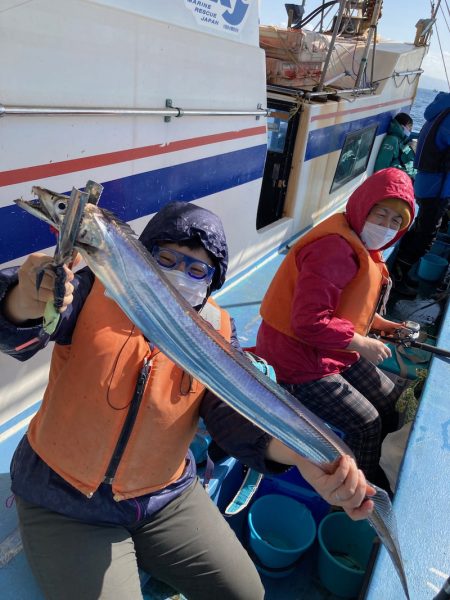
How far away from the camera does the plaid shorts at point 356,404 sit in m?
2.77

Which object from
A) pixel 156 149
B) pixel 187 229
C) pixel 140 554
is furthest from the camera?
pixel 156 149

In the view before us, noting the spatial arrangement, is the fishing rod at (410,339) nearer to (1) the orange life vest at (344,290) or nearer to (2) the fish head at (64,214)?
(1) the orange life vest at (344,290)

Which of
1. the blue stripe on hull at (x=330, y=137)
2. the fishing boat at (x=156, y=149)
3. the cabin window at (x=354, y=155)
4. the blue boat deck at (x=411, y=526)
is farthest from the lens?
the cabin window at (x=354, y=155)

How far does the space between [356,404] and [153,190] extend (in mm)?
1802

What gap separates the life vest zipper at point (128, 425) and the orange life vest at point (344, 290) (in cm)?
122

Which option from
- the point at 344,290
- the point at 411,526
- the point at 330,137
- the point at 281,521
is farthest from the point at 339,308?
the point at 330,137

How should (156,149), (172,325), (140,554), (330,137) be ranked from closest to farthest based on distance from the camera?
(172,325) → (140,554) → (156,149) → (330,137)

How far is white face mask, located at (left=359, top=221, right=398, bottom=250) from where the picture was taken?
110 inches

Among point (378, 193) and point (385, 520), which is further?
point (378, 193)

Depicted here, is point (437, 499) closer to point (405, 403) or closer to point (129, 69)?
point (405, 403)

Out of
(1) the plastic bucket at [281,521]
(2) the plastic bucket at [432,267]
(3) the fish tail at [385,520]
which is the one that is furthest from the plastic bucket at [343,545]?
(2) the plastic bucket at [432,267]

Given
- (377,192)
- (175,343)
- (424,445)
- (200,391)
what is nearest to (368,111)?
(377,192)

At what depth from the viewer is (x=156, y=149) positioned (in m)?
3.00

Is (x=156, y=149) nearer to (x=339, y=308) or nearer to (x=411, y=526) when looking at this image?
(x=339, y=308)
